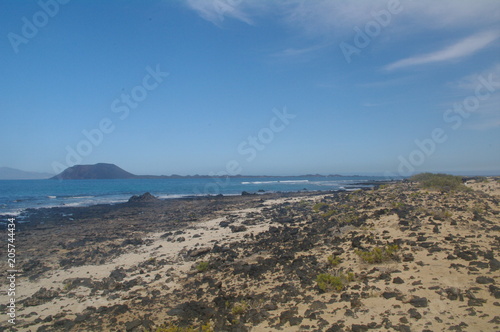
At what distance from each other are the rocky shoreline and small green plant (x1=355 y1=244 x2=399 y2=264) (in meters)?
0.03

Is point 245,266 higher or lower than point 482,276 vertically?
lower

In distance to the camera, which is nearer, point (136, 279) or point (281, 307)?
point (281, 307)

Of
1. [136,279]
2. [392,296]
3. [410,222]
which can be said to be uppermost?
[410,222]

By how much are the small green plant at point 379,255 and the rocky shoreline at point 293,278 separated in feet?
0.10

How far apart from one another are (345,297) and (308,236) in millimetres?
6411

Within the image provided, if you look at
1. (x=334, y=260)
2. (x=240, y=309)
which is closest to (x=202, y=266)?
(x=240, y=309)

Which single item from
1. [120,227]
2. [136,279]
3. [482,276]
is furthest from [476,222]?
[120,227]

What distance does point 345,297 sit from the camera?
740 cm

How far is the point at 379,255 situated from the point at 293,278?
2674 mm

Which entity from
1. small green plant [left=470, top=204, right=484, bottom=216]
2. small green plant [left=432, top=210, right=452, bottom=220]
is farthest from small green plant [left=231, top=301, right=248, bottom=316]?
small green plant [left=470, top=204, right=484, bottom=216]

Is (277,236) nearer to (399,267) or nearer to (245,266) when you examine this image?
(245,266)

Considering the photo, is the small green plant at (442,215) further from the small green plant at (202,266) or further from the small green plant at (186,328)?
the small green plant at (186,328)

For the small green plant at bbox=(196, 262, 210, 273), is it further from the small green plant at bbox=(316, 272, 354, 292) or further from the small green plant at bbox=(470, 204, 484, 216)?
the small green plant at bbox=(470, 204, 484, 216)

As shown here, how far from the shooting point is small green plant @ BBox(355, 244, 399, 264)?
916 centimetres
